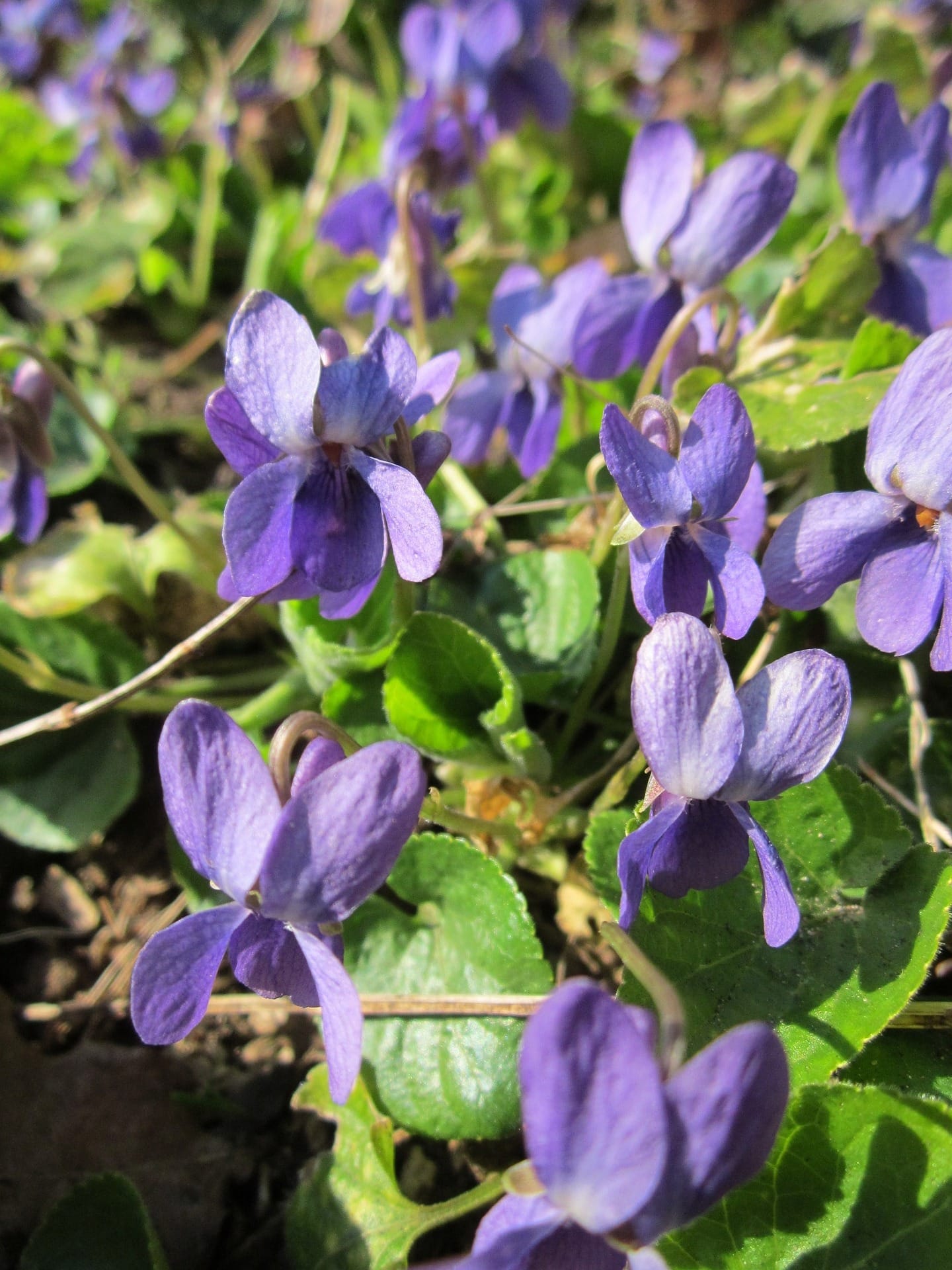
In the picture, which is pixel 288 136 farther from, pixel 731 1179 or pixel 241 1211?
pixel 731 1179

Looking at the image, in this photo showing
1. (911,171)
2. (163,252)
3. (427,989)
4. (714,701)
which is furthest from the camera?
(163,252)

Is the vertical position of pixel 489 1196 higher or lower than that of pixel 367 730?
lower

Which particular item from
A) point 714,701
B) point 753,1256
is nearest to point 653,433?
point 714,701

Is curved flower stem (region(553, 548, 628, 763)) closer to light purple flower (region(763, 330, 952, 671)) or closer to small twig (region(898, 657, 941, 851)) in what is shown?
Result: light purple flower (region(763, 330, 952, 671))

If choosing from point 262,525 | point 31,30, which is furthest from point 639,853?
point 31,30

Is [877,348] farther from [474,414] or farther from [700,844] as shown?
[700,844]

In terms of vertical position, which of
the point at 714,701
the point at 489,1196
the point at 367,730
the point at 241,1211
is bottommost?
the point at 241,1211
